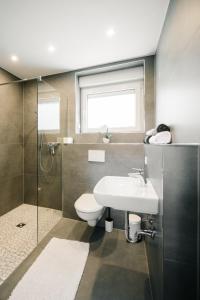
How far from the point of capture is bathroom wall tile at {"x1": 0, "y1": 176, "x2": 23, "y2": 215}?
7.76ft

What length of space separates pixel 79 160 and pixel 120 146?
2.20 ft

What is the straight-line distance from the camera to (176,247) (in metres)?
0.73

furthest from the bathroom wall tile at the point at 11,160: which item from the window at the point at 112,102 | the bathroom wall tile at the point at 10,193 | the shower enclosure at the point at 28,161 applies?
the window at the point at 112,102

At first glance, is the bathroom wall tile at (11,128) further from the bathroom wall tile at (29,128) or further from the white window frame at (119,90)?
the white window frame at (119,90)

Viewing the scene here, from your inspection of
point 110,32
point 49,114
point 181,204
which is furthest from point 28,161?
point 181,204

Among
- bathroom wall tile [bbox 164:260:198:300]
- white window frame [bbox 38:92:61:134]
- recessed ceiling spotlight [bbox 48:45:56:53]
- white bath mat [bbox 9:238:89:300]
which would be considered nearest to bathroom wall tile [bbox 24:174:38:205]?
white window frame [bbox 38:92:61:134]

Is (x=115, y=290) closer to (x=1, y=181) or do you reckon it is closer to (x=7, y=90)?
(x=1, y=181)

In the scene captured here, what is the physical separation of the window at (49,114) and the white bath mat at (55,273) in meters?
1.58

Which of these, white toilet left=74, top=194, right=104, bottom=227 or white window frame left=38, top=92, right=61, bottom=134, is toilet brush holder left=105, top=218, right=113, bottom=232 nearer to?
white toilet left=74, top=194, right=104, bottom=227

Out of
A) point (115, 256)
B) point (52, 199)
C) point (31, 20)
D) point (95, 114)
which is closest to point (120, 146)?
point (95, 114)

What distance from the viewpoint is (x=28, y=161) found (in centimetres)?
274

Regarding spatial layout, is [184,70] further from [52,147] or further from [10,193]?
[10,193]

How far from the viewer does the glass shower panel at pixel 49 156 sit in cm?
216

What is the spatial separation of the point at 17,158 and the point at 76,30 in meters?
2.22
